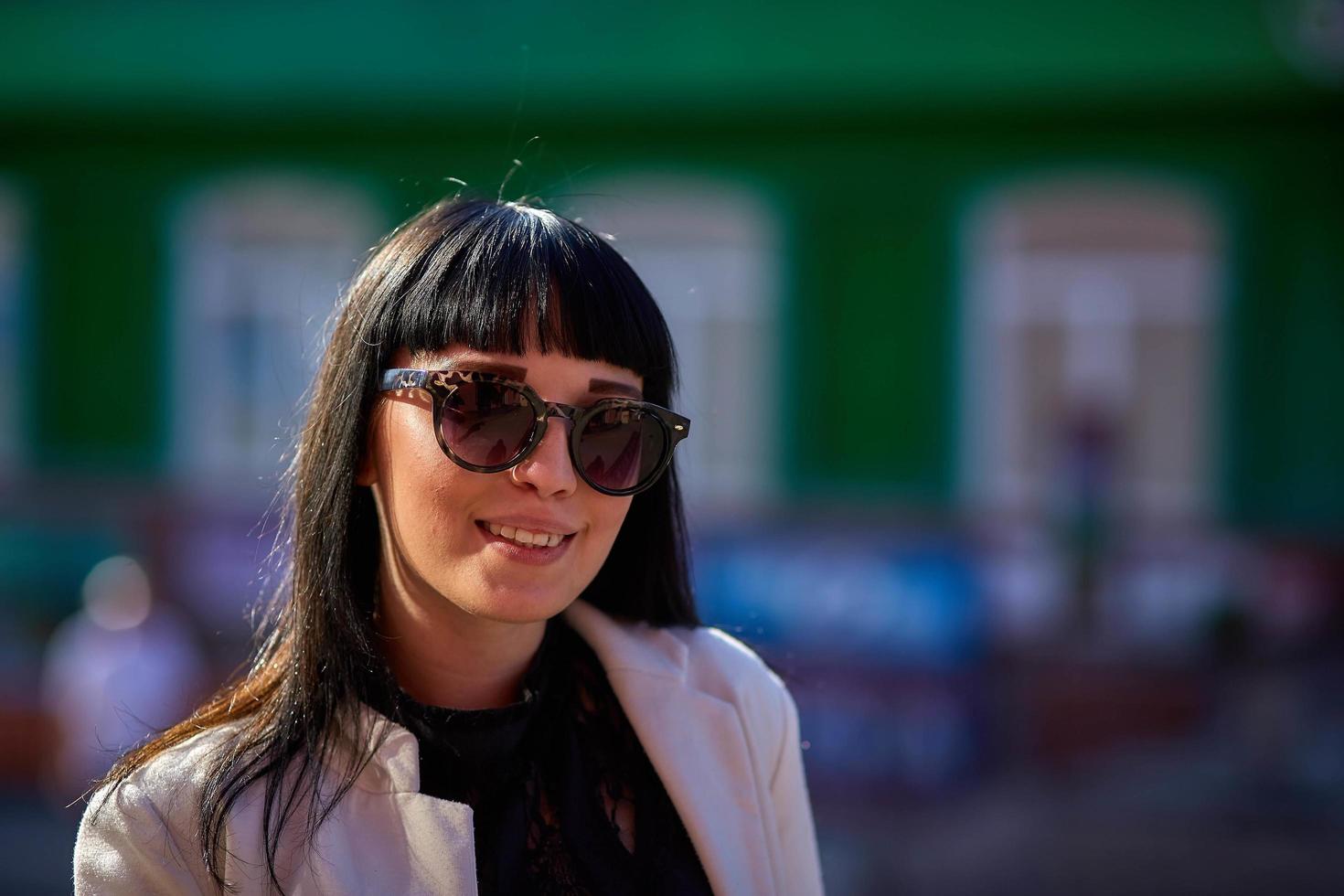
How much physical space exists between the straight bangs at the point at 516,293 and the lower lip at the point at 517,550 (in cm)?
25

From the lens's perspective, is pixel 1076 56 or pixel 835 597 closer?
A: pixel 835 597

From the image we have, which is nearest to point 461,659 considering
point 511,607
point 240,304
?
point 511,607

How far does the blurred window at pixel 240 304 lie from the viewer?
11.7 metres

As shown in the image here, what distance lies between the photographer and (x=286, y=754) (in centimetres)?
185

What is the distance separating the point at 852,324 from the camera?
10773mm

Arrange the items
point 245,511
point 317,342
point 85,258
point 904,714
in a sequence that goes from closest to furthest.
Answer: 1. point 317,342
2. point 904,714
3. point 245,511
4. point 85,258

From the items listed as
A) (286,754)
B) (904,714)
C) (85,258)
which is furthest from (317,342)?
(85,258)

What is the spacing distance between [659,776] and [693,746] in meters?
0.07

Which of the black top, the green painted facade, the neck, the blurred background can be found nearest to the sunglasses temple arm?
the neck

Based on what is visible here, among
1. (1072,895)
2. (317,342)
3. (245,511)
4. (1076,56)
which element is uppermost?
(1076,56)

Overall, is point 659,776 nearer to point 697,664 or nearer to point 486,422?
point 697,664

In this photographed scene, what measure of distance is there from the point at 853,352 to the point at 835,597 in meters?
2.65

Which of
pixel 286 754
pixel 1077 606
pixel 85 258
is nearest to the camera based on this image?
pixel 286 754

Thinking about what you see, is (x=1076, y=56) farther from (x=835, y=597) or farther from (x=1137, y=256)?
(x=835, y=597)
